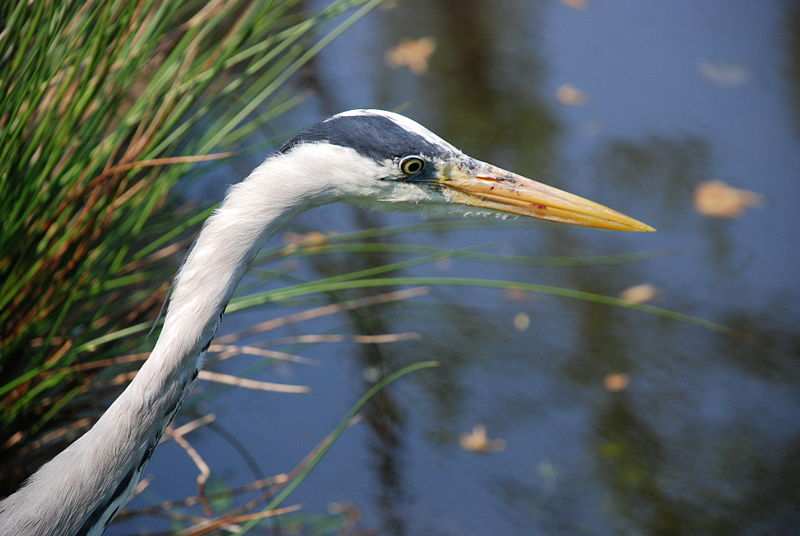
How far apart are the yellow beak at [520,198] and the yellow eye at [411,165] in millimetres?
73

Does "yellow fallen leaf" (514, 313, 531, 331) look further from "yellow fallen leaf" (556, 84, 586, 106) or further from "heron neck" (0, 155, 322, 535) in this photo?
"heron neck" (0, 155, 322, 535)

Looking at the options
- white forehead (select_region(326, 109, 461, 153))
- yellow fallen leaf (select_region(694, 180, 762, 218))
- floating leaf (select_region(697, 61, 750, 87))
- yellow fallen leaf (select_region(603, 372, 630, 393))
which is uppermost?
floating leaf (select_region(697, 61, 750, 87))

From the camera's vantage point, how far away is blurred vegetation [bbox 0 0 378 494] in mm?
2016

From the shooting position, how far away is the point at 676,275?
3479mm

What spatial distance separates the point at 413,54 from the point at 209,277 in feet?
10.2

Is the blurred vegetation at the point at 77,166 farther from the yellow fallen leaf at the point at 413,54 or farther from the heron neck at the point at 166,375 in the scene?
the yellow fallen leaf at the point at 413,54

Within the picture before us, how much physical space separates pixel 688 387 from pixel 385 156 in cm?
178

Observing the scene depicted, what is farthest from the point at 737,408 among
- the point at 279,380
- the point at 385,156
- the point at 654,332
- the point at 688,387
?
the point at 385,156

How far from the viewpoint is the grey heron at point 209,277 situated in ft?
5.17

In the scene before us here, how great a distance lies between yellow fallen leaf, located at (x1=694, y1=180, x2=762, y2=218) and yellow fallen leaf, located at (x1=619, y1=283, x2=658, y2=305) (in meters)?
0.51

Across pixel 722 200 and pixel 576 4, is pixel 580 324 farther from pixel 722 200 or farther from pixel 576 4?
pixel 576 4

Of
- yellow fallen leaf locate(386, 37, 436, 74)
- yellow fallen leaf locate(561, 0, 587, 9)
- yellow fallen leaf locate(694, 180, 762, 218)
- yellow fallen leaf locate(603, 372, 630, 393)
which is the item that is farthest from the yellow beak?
yellow fallen leaf locate(561, 0, 587, 9)

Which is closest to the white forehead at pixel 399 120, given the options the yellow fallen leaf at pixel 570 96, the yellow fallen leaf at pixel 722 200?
the yellow fallen leaf at pixel 722 200

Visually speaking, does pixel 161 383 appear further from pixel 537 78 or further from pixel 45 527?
pixel 537 78
